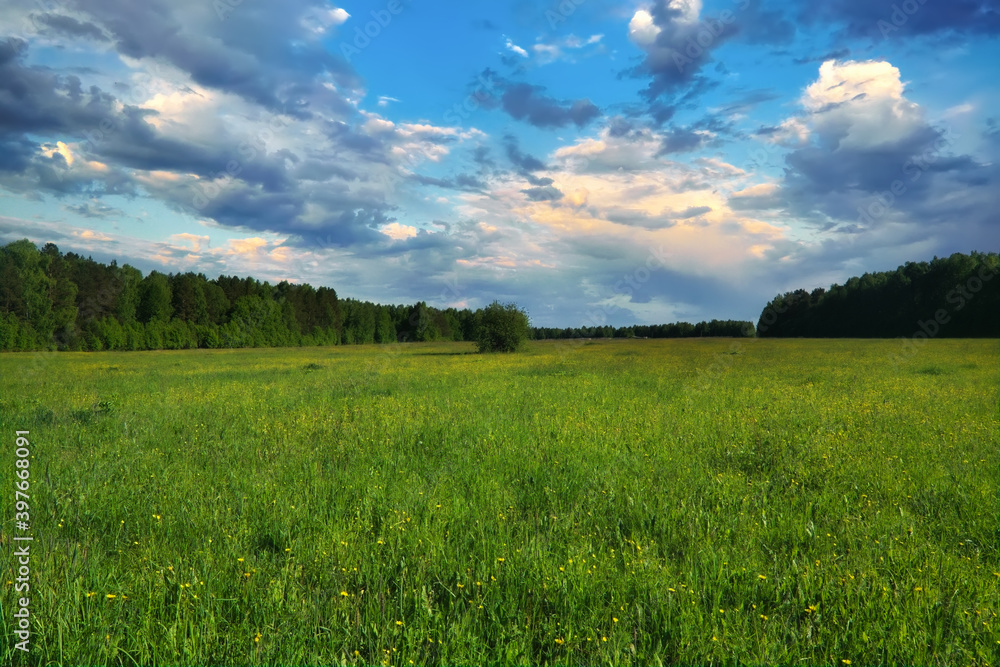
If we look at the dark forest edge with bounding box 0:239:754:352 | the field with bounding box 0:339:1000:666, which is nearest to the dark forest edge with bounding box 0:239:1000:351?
the dark forest edge with bounding box 0:239:754:352

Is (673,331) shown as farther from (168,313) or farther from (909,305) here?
(168,313)

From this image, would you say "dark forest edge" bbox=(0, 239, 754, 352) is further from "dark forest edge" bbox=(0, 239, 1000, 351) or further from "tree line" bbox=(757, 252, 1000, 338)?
"tree line" bbox=(757, 252, 1000, 338)

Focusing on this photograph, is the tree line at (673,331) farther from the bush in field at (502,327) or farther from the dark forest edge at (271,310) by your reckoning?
the bush in field at (502,327)

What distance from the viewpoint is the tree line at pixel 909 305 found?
74750mm

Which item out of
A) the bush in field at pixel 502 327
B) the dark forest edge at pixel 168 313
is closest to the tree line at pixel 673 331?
the dark forest edge at pixel 168 313

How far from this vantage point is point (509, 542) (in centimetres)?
486

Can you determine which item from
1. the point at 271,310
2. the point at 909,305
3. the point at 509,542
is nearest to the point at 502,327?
the point at 509,542

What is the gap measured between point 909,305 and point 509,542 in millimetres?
114972

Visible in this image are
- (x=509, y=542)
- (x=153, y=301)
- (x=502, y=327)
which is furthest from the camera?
(x=153, y=301)

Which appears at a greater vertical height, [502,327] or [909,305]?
[909,305]

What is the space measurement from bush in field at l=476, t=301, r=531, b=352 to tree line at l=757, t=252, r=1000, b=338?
6126 cm

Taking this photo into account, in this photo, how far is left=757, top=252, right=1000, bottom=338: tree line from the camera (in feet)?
245

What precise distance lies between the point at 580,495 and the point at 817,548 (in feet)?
8.40

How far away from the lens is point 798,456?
8375 mm
